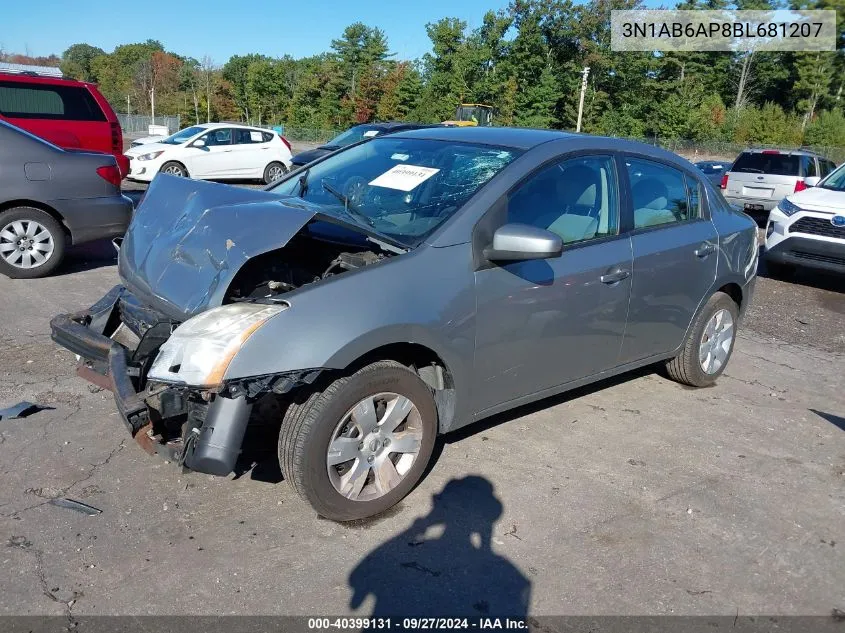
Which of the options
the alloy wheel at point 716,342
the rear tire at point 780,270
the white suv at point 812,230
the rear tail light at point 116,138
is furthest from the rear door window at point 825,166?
the rear tail light at point 116,138

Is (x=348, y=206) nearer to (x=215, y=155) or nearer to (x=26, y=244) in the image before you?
(x=26, y=244)

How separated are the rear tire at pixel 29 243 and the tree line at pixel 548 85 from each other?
4750cm

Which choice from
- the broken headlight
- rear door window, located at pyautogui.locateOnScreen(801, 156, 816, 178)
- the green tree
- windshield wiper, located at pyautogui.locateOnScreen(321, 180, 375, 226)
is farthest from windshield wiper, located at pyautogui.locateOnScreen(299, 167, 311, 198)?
the green tree

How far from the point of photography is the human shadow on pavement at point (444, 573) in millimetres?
2846

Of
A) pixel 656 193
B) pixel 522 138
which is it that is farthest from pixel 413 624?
pixel 656 193

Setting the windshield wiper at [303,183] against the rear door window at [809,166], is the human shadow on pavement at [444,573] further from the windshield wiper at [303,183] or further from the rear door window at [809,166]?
the rear door window at [809,166]

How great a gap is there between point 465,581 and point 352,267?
4.92 ft

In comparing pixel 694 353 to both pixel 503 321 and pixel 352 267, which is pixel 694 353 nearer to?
pixel 503 321

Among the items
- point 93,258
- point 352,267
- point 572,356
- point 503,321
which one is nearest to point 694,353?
point 572,356

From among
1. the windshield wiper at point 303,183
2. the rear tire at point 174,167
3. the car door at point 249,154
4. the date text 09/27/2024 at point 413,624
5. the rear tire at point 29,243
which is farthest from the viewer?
the car door at point 249,154

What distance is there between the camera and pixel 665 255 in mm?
4543

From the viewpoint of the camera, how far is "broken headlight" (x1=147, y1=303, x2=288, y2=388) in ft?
9.58

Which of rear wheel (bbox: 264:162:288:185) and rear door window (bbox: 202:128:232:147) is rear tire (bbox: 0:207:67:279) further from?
rear wheel (bbox: 264:162:288:185)

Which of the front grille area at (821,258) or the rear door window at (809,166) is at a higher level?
the rear door window at (809,166)
